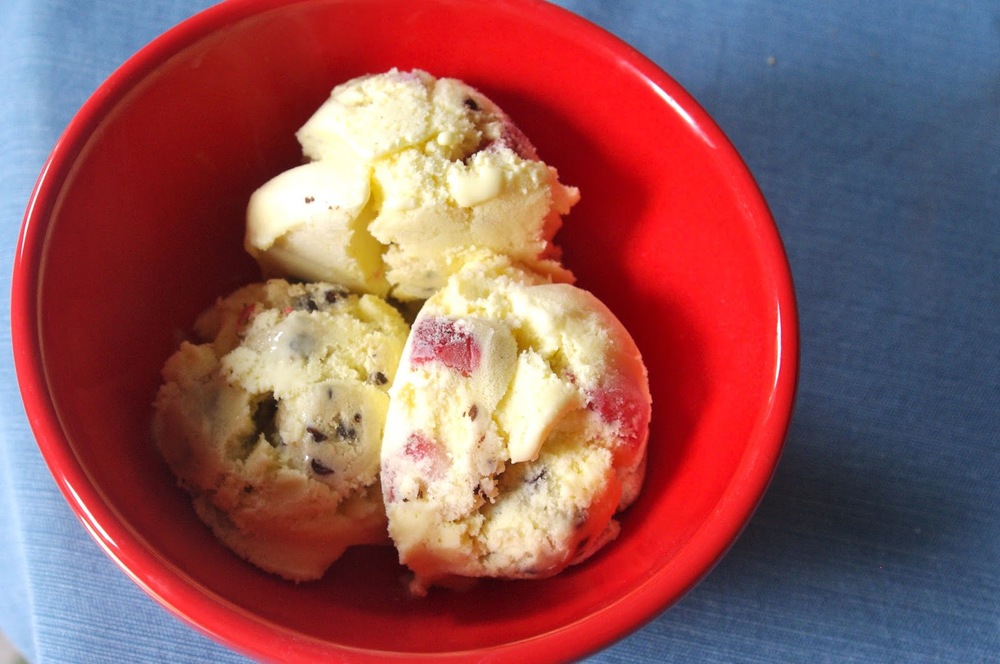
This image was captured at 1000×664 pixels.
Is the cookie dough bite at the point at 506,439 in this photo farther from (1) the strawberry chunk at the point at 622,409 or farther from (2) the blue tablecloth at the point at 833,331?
(2) the blue tablecloth at the point at 833,331

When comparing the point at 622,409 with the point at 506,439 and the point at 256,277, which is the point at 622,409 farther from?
the point at 256,277

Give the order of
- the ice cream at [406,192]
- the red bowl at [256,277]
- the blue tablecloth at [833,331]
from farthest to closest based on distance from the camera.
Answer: the blue tablecloth at [833,331]
the ice cream at [406,192]
the red bowl at [256,277]

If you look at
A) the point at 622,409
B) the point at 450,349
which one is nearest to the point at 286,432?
the point at 450,349

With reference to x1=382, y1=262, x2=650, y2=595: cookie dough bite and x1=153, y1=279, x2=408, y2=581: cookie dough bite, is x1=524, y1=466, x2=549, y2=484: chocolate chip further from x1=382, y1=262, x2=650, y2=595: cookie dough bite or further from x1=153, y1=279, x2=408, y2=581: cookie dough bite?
x1=153, y1=279, x2=408, y2=581: cookie dough bite

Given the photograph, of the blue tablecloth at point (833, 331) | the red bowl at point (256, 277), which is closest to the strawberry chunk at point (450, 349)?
the red bowl at point (256, 277)

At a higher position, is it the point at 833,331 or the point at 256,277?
the point at 256,277

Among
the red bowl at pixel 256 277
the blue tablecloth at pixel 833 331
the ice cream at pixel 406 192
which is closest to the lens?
the red bowl at pixel 256 277

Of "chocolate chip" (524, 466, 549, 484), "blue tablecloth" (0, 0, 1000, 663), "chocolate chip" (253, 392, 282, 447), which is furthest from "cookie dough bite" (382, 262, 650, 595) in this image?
"blue tablecloth" (0, 0, 1000, 663)

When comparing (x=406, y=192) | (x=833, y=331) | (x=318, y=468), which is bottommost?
(x=833, y=331)
